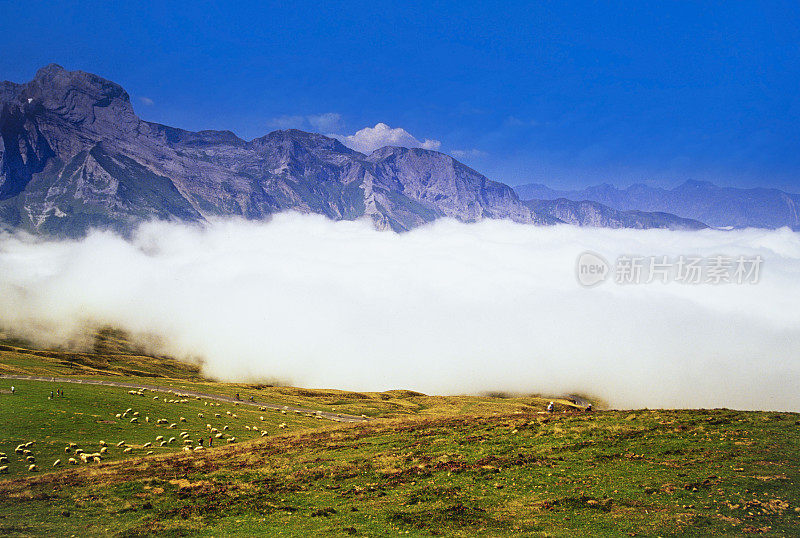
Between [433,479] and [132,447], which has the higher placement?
[433,479]

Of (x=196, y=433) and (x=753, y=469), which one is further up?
(x=753, y=469)

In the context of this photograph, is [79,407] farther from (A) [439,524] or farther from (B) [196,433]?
(A) [439,524]

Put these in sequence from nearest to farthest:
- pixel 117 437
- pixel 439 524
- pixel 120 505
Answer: pixel 439 524, pixel 120 505, pixel 117 437

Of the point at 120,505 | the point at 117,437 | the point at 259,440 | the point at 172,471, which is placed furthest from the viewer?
the point at 259,440

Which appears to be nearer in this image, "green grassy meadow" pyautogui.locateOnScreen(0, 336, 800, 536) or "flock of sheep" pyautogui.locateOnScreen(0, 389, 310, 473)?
"green grassy meadow" pyautogui.locateOnScreen(0, 336, 800, 536)

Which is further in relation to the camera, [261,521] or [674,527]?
[261,521]

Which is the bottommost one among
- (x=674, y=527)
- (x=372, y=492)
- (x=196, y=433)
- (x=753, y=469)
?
(x=196, y=433)

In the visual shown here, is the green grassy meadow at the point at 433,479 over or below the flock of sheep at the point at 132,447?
over

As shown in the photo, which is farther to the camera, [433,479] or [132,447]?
[132,447]

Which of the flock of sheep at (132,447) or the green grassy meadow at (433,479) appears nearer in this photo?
the green grassy meadow at (433,479)

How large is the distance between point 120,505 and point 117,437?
27.8m

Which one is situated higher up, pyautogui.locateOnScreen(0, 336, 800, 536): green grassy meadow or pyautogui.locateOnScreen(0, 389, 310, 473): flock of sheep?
pyautogui.locateOnScreen(0, 336, 800, 536): green grassy meadow

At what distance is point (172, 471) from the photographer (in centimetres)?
4912

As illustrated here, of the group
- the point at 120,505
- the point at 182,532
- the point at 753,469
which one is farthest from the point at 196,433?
the point at 753,469
